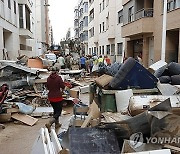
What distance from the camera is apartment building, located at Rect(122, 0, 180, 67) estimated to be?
50.4ft

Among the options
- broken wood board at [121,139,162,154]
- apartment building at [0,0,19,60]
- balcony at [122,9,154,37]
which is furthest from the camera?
balcony at [122,9,154,37]

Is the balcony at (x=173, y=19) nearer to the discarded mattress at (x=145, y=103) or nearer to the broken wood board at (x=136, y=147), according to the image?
the discarded mattress at (x=145, y=103)

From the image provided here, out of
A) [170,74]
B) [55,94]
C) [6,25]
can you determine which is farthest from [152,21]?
[55,94]

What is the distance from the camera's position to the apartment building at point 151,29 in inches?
605

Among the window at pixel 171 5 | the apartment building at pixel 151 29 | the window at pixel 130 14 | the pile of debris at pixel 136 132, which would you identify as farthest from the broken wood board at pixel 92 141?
the window at pixel 130 14

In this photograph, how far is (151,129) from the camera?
3406 mm

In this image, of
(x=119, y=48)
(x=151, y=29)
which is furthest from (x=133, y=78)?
(x=119, y=48)

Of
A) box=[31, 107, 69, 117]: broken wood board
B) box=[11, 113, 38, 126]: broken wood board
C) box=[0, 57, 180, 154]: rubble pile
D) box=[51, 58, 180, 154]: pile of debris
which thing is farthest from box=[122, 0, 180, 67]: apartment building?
box=[51, 58, 180, 154]: pile of debris

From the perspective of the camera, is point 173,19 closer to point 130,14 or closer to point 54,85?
point 130,14

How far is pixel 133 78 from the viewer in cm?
594

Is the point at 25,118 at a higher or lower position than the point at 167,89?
lower

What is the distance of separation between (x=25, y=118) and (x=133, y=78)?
11.6 feet

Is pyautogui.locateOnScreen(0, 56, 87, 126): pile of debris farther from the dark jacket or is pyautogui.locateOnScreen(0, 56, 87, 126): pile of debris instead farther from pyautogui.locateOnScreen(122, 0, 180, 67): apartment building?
pyautogui.locateOnScreen(122, 0, 180, 67): apartment building

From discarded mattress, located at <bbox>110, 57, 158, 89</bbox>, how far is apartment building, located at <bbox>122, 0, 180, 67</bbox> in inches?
366
